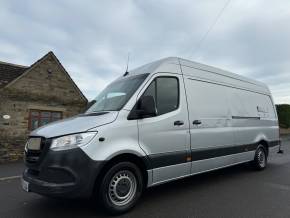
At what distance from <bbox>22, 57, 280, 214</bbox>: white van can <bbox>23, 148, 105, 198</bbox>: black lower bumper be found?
1 cm

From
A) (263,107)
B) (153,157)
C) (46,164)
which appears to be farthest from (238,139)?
(46,164)

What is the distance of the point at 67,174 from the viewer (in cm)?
351

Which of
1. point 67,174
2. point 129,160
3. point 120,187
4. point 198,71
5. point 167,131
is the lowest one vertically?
point 120,187

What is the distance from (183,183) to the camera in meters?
5.75

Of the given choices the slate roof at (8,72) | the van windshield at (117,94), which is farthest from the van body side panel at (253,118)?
the slate roof at (8,72)

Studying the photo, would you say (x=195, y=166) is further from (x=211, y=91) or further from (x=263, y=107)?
(x=263, y=107)

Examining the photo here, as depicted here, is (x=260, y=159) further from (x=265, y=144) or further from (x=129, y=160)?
(x=129, y=160)

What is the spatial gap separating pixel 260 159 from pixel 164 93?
4.35 m

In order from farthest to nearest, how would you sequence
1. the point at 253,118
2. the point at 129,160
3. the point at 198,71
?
the point at 253,118 → the point at 198,71 → the point at 129,160

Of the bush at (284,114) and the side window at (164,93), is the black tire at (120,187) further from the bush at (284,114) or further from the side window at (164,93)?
the bush at (284,114)

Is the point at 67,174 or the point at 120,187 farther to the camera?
the point at 120,187

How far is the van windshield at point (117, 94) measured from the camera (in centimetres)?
436

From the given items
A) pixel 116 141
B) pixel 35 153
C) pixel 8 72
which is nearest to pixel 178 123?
pixel 116 141

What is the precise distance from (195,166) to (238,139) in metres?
1.87
